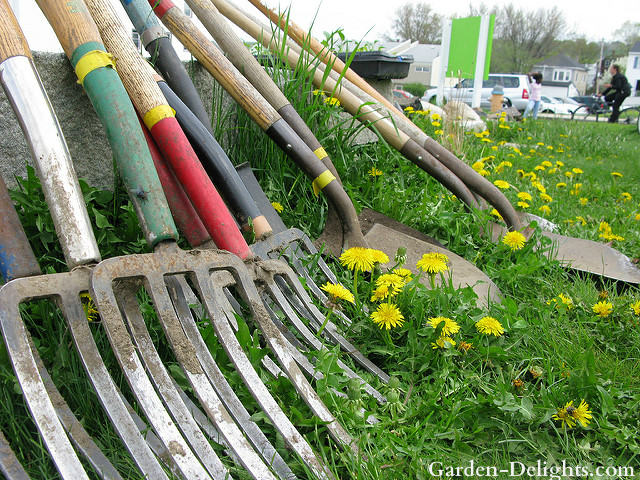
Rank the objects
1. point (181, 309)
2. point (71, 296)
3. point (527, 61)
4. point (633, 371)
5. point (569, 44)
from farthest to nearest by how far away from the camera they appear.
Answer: point (569, 44) < point (527, 61) < point (633, 371) < point (181, 309) < point (71, 296)

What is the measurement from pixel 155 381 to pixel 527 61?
203 ft

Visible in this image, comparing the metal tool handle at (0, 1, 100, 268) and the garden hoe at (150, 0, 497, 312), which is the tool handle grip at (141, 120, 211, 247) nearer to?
the metal tool handle at (0, 1, 100, 268)

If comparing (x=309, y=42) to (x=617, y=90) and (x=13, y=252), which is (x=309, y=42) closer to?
(x=13, y=252)

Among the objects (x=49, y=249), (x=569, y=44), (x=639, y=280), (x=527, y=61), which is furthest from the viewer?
(x=569, y=44)

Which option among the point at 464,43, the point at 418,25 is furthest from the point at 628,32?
the point at 464,43

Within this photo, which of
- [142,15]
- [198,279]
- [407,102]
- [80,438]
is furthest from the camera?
[407,102]

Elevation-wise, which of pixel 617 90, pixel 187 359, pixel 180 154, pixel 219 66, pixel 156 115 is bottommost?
pixel 617 90

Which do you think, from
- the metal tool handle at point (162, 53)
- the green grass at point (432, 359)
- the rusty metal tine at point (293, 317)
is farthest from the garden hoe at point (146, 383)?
the metal tool handle at point (162, 53)

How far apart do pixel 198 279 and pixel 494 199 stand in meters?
1.81

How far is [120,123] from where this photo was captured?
144cm

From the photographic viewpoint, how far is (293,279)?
1.70 metres

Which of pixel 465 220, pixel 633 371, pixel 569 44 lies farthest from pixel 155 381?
pixel 569 44

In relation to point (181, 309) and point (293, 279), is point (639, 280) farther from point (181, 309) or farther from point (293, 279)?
point (181, 309)

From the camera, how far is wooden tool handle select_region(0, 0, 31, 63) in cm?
138
